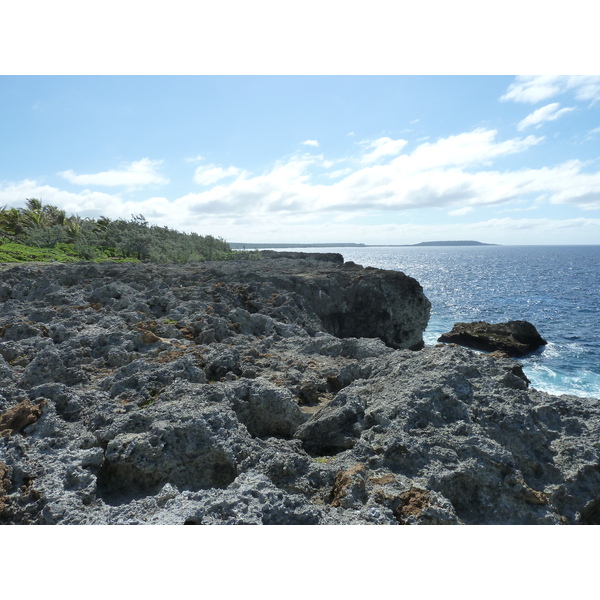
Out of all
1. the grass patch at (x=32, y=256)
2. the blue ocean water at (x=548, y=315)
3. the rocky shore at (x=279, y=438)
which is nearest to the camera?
the rocky shore at (x=279, y=438)

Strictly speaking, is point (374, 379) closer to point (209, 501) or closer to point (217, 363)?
point (217, 363)

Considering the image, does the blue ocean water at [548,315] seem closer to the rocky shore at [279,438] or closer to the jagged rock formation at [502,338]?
the jagged rock formation at [502,338]

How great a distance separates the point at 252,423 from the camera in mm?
6848

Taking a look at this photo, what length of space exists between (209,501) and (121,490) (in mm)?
1702

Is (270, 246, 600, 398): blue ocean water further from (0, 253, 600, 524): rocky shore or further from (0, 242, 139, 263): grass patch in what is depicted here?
(0, 242, 139, 263): grass patch

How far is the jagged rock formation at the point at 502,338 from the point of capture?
37000 millimetres

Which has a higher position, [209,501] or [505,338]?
[209,501]

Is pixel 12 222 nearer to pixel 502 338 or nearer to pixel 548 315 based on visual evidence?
pixel 502 338

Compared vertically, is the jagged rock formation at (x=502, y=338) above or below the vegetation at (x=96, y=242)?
below

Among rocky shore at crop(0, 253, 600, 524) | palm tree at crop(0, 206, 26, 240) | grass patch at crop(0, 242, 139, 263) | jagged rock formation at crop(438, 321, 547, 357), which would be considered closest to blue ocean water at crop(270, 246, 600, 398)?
jagged rock formation at crop(438, 321, 547, 357)

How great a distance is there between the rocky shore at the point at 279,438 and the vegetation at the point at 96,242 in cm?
2991

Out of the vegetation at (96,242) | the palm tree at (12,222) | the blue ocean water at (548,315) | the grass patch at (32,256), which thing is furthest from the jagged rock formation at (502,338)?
the palm tree at (12,222)

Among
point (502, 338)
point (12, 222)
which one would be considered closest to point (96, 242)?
point (12, 222)

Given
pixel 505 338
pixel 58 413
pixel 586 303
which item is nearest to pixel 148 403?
pixel 58 413
